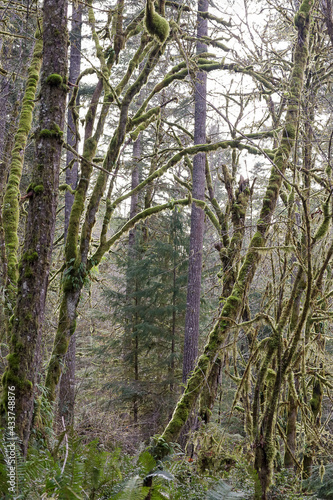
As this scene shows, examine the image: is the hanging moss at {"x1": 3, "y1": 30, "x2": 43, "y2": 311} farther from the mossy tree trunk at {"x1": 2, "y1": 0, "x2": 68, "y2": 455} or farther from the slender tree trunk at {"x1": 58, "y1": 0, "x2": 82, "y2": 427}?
the slender tree trunk at {"x1": 58, "y1": 0, "x2": 82, "y2": 427}

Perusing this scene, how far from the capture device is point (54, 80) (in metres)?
3.70

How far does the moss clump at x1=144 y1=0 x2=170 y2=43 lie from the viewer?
177 inches

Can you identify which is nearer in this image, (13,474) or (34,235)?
(13,474)

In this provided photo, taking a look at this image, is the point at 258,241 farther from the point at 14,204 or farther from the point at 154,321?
the point at 154,321

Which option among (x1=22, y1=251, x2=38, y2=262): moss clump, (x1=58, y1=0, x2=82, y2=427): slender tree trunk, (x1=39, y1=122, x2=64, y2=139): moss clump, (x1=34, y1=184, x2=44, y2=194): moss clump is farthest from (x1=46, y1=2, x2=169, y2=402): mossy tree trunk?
(x1=58, y1=0, x2=82, y2=427): slender tree trunk

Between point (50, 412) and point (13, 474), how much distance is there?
262cm

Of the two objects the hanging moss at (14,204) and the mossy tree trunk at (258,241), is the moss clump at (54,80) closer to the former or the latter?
the hanging moss at (14,204)

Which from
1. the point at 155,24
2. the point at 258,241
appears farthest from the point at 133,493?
the point at 155,24

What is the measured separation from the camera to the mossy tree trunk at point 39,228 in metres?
3.41

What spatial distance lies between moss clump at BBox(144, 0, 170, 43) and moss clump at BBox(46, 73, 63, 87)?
62.2 inches

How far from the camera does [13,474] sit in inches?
73.9

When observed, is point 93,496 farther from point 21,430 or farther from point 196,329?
point 196,329

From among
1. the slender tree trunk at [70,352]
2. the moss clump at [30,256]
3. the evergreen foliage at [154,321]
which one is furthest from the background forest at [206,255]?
the evergreen foliage at [154,321]

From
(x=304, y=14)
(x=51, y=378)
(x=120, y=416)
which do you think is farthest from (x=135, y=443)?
(x=304, y=14)
